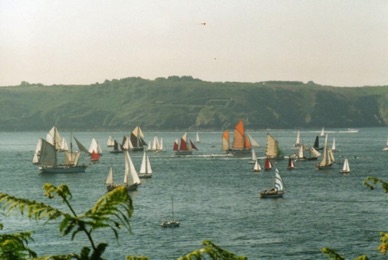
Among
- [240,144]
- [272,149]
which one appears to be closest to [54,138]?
[272,149]

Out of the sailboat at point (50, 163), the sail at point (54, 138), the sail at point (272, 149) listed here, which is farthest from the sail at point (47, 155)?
the sail at point (272, 149)

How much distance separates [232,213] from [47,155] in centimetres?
7080

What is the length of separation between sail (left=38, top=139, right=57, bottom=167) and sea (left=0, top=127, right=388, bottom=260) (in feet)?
8.63

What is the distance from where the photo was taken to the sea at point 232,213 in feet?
190

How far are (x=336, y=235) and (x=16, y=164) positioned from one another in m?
120

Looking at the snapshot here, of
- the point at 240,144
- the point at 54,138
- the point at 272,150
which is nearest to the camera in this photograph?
the point at 54,138

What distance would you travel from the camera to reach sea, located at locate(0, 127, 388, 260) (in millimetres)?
57875

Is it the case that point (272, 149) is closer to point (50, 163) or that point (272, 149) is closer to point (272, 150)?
point (272, 150)

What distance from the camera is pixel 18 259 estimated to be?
9359 mm

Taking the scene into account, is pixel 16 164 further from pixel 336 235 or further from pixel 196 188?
pixel 336 235

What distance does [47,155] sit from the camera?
141625 millimetres

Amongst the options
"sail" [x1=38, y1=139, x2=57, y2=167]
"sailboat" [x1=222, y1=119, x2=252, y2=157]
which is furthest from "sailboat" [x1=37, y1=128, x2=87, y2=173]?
"sailboat" [x1=222, y1=119, x2=252, y2=157]

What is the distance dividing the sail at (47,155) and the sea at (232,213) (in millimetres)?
2629

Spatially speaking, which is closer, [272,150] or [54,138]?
[54,138]
